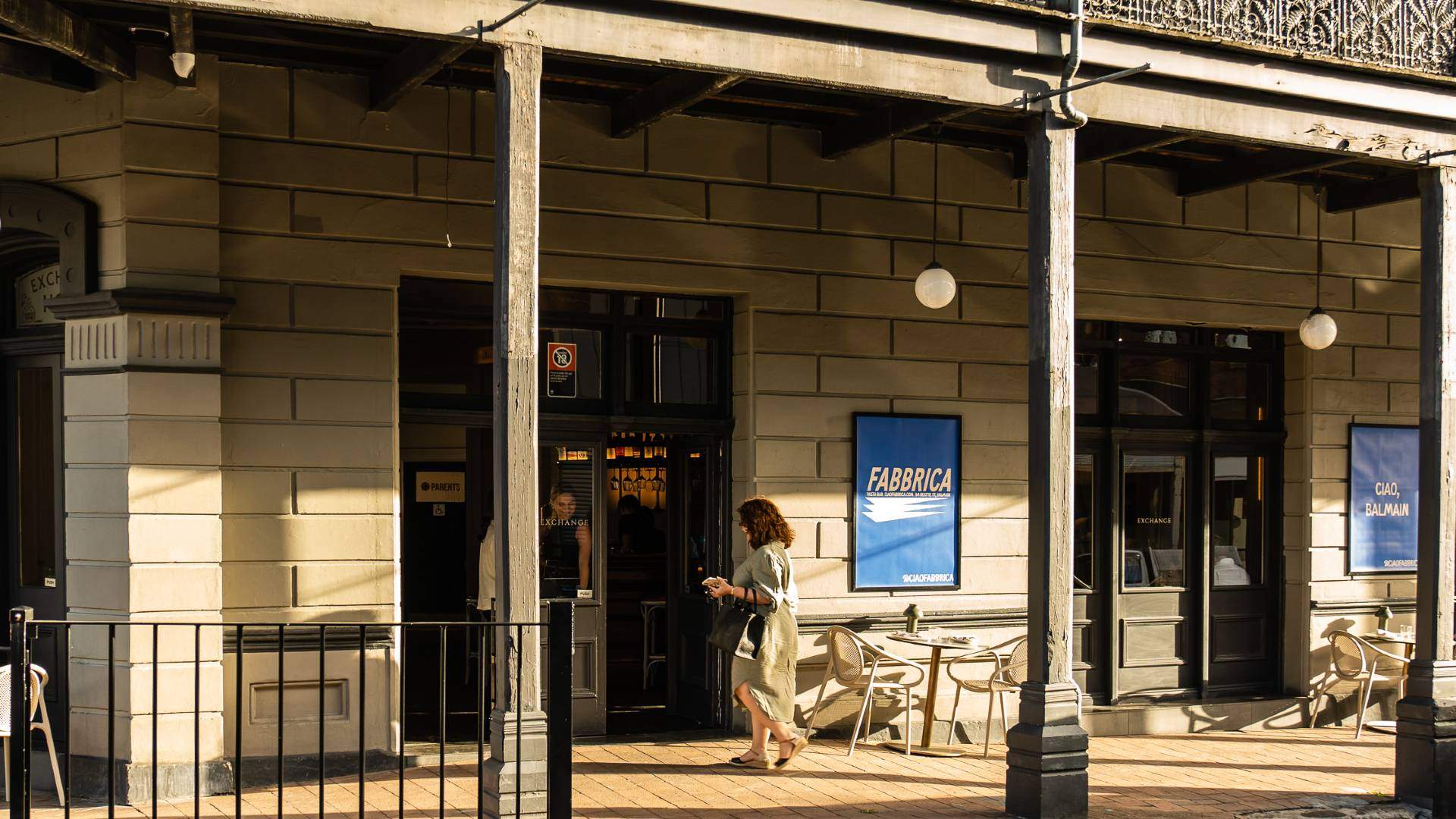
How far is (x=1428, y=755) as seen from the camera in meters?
8.57

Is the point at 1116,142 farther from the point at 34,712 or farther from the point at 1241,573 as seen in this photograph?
the point at 34,712

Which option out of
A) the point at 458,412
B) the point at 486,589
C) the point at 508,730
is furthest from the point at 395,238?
the point at 508,730

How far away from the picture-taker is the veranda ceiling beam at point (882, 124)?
8422mm

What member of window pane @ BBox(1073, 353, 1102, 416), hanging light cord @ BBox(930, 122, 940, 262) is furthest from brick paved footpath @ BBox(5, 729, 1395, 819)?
hanging light cord @ BBox(930, 122, 940, 262)

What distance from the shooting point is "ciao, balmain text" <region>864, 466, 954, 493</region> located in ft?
32.5

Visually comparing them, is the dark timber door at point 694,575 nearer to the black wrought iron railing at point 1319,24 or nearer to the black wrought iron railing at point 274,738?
the black wrought iron railing at point 274,738

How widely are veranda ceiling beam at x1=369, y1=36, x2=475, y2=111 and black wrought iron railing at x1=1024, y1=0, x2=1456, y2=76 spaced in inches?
123

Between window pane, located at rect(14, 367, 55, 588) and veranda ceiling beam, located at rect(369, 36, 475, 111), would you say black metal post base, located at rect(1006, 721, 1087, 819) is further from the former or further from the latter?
window pane, located at rect(14, 367, 55, 588)

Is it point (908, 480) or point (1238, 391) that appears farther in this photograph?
point (1238, 391)

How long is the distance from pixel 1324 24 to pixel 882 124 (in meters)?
2.68

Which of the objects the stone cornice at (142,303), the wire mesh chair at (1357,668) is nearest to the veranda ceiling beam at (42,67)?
the stone cornice at (142,303)

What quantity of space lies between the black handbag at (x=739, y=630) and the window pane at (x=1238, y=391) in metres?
4.84

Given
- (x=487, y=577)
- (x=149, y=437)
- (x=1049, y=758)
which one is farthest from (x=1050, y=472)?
(x=149, y=437)

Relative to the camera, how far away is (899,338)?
10047 mm
